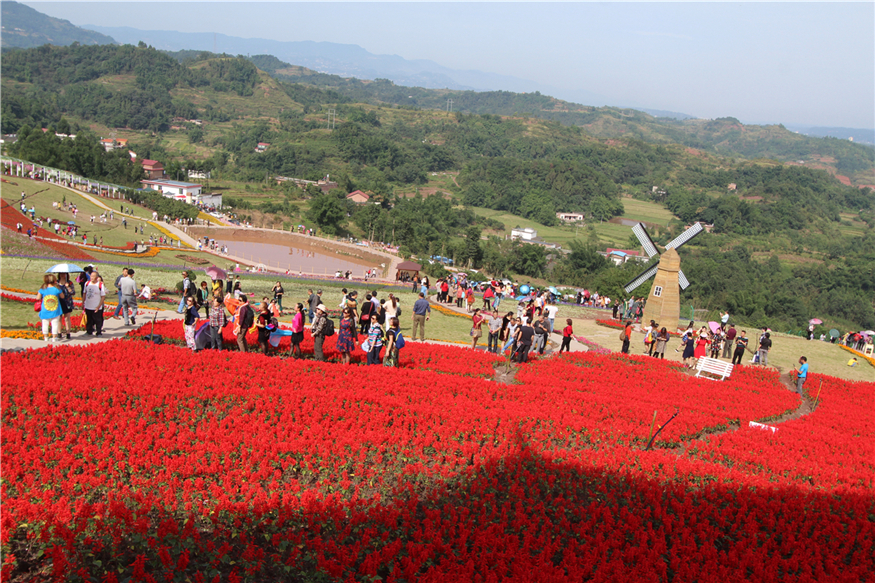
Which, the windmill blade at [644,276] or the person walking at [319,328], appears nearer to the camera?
the person walking at [319,328]

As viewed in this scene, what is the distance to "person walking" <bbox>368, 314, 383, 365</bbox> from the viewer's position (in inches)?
640

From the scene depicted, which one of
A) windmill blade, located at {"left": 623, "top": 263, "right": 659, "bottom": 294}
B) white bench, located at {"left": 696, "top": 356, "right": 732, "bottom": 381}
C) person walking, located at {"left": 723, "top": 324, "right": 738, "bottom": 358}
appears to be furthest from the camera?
windmill blade, located at {"left": 623, "top": 263, "right": 659, "bottom": 294}

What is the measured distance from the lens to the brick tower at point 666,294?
105 feet

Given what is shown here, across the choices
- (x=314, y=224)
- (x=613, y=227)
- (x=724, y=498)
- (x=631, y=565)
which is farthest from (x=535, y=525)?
(x=613, y=227)

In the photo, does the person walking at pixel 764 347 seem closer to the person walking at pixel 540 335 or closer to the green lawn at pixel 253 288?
the person walking at pixel 540 335

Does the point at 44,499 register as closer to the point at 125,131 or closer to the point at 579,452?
the point at 579,452

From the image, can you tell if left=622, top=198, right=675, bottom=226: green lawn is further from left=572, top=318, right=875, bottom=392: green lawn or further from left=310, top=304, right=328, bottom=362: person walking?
left=310, top=304, right=328, bottom=362: person walking

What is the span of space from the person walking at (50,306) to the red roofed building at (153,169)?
309 ft

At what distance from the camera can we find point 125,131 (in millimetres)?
181125

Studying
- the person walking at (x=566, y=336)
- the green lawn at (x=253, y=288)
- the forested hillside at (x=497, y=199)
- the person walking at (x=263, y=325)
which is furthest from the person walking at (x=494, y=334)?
the forested hillside at (x=497, y=199)

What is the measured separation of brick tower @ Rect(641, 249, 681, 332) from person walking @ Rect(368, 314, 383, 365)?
20523 mm

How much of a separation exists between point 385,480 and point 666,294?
25.6 m

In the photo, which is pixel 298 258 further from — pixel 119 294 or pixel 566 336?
pixel 566 336

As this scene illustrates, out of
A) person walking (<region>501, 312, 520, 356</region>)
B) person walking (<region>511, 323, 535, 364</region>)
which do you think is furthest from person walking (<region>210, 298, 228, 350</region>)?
person walking (<region>511, 323, 535, 364</region>)
